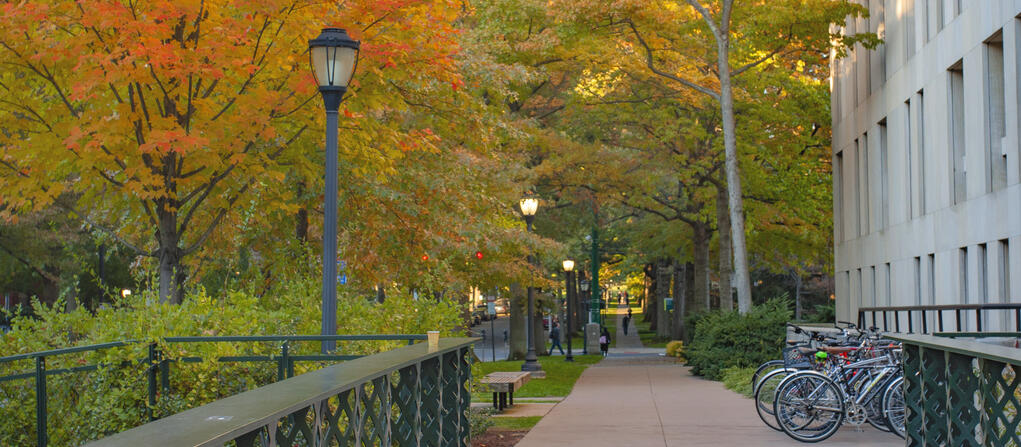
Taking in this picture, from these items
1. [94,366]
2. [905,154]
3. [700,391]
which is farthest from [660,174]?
[94,366]

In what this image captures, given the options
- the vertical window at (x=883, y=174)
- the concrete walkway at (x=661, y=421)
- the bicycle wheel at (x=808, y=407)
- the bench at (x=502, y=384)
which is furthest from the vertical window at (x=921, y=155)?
the bicycle wheel at (x=808, y=407)

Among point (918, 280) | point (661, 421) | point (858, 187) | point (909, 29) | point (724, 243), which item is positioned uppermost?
point (909, 29)

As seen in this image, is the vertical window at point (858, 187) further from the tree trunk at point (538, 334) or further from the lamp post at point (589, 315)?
the lamp post at point (589, 315)

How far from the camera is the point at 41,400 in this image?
29.4 feet

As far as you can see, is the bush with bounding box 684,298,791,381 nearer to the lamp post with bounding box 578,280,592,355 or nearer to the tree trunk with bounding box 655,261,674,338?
the lamp post with bounding box 578,280,592,355

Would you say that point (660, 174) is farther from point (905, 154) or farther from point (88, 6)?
point (88, 6)

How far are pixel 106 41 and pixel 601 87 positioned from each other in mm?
22440

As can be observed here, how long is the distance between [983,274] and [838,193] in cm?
1514

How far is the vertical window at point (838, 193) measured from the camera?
36.9m

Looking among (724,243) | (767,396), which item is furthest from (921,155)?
(767,396)

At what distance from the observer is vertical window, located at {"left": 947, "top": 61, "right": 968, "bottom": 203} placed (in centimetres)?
2352

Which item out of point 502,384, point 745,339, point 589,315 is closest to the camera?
point 502,384

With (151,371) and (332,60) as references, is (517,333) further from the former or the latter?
(151,371)

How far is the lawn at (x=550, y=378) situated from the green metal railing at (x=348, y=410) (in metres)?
5.52
